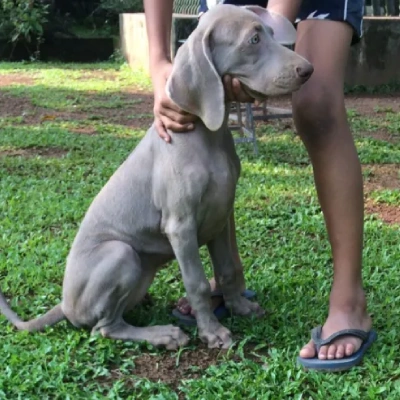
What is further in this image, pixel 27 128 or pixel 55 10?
pixel 55 10

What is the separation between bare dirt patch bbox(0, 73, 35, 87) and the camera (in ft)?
37.9

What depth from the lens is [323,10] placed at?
311 centimetres

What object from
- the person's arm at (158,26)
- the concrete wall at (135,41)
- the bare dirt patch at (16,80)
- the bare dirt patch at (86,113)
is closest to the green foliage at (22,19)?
the concrete wall at (135,41)

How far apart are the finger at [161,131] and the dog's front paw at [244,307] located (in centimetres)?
81

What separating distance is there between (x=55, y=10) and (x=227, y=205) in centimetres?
1489

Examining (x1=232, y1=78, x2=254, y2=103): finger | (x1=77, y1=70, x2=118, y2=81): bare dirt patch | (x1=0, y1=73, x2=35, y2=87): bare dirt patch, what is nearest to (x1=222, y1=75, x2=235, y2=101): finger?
(x1=232, y1=78, x2=254, y2=103): finger

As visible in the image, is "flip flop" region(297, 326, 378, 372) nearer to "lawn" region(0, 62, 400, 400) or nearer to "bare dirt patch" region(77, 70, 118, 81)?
"lawn" region(0, 62, 400, 400)

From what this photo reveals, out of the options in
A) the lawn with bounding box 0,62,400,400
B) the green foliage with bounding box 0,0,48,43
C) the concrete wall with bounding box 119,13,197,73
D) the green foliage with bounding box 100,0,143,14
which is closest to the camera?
the lawn with bounding box 0,62,400,400

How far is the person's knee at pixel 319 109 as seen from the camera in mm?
3078

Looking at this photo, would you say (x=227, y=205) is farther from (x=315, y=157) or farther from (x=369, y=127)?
(x=369, y=127)

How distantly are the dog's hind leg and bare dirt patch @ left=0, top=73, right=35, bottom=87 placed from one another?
8603 mm

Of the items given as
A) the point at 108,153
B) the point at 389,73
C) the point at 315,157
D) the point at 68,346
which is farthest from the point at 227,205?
the point at 389,73

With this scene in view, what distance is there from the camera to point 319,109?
10.1 feet

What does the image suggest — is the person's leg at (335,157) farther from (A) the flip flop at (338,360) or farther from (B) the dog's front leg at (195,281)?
(B) the dog's front leg at (195,281)
